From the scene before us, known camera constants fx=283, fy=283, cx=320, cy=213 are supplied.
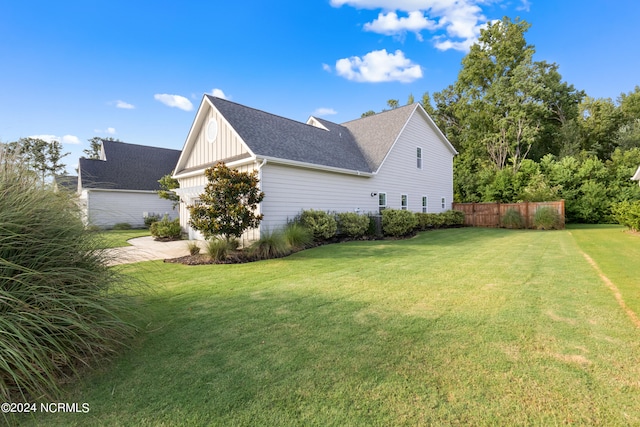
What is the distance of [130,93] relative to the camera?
14016mm

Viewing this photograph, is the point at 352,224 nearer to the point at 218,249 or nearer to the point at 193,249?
the point at 218,249

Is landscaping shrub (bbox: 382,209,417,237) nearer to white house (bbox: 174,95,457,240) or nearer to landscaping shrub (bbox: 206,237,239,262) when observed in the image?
white house (bbox: 174,95,457,240)

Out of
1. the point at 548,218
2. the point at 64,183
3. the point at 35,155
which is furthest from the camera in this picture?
the point at 548,218

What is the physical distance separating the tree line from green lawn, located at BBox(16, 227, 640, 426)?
23163 millimetres

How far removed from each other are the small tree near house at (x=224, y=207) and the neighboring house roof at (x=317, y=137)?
1.63m

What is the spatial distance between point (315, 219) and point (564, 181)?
880 inches

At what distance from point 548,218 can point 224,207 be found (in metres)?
18.6

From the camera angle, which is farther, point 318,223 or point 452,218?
point 452,218

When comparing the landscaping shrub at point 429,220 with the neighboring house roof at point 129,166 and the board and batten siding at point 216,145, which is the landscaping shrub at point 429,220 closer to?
the board and batten siding at point 216,145

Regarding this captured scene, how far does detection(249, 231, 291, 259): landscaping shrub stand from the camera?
8469 millimetres

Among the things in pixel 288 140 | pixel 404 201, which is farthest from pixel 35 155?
pixel 404 201

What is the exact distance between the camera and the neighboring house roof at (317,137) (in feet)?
36.1

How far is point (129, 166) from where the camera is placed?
23375 mm

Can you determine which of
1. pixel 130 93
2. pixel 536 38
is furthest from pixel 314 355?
pixel 536 38
